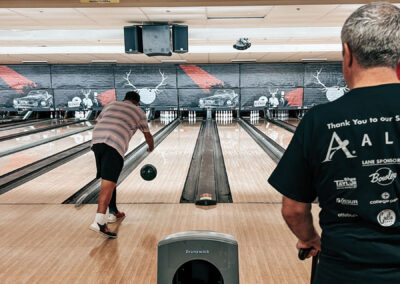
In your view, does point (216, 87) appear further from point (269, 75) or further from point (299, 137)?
point (299, 137)

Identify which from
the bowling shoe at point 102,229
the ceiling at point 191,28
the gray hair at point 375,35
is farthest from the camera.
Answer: the ceiling at point 191,28

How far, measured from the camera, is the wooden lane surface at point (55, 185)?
12.7 feet

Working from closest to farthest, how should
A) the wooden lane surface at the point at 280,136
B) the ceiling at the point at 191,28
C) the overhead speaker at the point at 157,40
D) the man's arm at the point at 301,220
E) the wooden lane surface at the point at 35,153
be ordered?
the man's arm at the point at 301,220
the ceiling at the point at 191,28
the wooden lane surface at the point at 35,153
the overhead speaker at the point at 157,40
the wooden lane surface at the point at 280,136

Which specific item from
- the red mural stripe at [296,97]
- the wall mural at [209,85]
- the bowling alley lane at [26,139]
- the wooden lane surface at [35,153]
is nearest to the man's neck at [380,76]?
the wooden lane surface at [35,153]

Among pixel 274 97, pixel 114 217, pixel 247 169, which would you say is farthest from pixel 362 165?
pixel 274 97

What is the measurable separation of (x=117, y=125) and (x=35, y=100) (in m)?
11.4

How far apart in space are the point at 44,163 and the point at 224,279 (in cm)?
494

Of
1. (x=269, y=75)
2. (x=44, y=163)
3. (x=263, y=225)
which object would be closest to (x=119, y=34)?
(x=44, y=163)

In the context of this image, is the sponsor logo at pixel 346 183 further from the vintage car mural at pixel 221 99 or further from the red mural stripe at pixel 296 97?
the red mural stripe at pixel 296 97

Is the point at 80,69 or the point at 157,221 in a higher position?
the point at 80,69

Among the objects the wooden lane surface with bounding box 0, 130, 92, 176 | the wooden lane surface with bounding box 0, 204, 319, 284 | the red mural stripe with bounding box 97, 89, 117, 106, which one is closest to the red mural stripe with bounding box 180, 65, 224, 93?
the red mural stripe with bounding box 97, 89, 117, 106

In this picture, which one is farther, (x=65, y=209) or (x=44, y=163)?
(x=44, y=163)

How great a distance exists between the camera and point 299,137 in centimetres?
88

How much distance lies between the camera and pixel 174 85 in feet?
42.5
